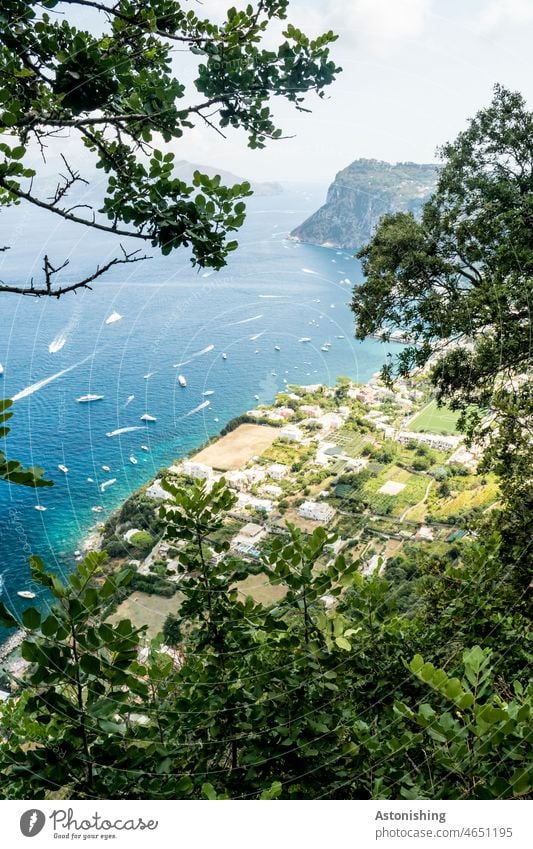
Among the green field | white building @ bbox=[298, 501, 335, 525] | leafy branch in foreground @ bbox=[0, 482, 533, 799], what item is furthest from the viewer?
the green field

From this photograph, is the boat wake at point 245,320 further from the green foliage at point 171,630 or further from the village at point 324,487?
the green foliage at point 171,630

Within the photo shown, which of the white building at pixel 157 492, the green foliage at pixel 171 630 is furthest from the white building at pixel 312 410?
the green foliage at pixel 171 630

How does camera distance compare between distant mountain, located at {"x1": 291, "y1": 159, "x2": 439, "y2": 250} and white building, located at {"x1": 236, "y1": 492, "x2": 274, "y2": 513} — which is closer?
white building, located at {"x1": 236, "y1": 492, "x2": 274, "y2": 513}

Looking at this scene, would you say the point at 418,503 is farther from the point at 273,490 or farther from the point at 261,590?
the point at 261,590

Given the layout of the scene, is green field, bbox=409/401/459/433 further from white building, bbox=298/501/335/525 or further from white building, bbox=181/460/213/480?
white building, bbox=181/460/213/480

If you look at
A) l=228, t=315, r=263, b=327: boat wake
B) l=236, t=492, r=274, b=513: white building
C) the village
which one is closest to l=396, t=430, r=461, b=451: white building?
the village

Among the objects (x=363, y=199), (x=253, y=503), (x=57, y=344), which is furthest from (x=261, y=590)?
(x=363, y=199)
